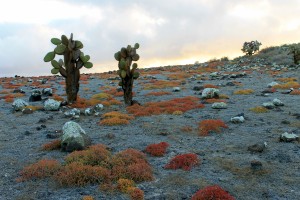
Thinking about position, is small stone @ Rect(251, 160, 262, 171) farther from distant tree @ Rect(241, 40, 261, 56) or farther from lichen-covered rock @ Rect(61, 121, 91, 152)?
distant tree @ Rect(241, 40, 261, 56)

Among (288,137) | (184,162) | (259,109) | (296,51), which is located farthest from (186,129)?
(296,51)

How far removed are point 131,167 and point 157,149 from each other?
232 cm

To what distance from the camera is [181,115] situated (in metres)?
18.8

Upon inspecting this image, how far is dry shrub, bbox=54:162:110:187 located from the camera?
9.47 meters

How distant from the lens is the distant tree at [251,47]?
5978cm

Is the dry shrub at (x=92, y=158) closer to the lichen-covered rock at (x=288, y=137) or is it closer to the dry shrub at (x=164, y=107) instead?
the lichen-covered rock at (x=288, y=137)

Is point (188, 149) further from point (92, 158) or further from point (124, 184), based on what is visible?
point (124, 184)

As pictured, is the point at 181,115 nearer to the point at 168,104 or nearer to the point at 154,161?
the point at 168,104

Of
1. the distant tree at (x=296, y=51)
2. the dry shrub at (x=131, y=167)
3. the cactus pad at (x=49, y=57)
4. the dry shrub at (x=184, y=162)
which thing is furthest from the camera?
the distant tree at (x=296, y=51)

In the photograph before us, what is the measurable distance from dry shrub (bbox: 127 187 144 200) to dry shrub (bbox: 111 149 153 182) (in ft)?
2.48

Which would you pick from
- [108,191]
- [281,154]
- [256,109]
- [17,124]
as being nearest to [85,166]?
[108,191]

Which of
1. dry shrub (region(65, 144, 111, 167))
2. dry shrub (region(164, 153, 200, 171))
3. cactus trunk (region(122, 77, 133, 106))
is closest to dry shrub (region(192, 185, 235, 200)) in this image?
dry shrub (region(164, 153, 200, 171))

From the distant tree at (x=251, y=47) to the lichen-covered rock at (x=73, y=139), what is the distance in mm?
51603

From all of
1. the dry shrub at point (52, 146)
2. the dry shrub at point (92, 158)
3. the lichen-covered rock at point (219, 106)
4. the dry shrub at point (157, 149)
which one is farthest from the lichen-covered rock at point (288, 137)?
the dry shrub at point (52, 146)
